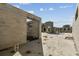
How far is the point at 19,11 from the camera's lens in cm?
613

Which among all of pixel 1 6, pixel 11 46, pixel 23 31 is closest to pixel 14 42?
pixel 11 46

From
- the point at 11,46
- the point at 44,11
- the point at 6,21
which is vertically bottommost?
the point at 11,46

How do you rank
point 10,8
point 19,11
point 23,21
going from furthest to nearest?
1. point 23,21
2. point 19,11
3. point 10,8

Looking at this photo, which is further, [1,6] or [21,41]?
[21,41]

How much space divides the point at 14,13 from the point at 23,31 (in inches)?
54.8

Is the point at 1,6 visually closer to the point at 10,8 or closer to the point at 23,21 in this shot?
the point at 10,8

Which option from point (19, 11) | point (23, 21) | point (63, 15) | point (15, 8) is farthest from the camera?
point (23, 21)

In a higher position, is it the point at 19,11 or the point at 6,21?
the point at 19,11

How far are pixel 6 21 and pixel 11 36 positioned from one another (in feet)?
2.26

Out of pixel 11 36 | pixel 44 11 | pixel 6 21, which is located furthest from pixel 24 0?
pixel 11 36

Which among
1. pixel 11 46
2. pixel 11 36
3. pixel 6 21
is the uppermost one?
pixel 6 21

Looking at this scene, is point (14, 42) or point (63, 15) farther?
point (14, 42)

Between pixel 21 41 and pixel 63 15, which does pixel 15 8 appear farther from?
pixel 63 15

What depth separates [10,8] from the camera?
210 inches
